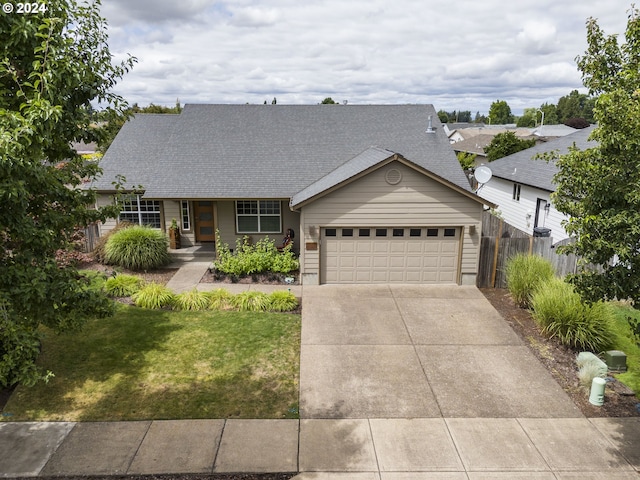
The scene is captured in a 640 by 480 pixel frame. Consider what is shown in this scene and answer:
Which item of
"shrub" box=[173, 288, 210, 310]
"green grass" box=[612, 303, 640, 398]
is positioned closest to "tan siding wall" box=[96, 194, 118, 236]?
"shrub" box=[173, 288, 210, 310]

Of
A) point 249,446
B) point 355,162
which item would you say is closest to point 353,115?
point 355,162

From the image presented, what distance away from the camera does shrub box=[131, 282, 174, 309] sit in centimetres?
1359

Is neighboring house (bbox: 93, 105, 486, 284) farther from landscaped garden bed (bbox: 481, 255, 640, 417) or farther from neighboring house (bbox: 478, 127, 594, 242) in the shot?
neighboring house (bbox: 478, 127, 594, 242)

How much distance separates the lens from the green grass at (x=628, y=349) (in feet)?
32.7

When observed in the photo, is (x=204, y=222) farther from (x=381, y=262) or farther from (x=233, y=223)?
(x=381, y=262)

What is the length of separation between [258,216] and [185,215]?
347cm

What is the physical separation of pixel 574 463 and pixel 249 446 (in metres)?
5.08

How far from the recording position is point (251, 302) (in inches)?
539

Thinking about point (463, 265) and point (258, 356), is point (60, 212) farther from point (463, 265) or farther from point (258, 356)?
point (463, 265)

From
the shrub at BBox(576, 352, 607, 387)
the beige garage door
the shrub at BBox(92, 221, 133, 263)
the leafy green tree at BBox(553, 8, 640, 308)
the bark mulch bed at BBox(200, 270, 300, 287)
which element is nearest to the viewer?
the leafy green tree at BBox(553, 8, 640, 308)

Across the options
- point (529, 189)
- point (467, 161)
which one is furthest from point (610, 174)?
point (467, 161)

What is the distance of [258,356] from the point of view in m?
10.8

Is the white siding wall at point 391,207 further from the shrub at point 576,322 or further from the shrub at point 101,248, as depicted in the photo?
the shrub at point 101,248

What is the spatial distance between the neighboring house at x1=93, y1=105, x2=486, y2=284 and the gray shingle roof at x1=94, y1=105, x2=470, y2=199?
0.15ft
